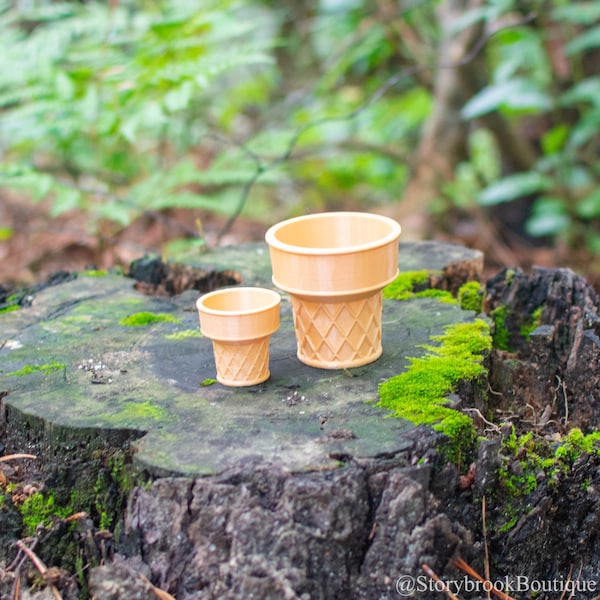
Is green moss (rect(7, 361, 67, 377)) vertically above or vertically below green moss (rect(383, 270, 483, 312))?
above

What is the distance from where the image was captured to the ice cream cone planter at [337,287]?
7.38ft

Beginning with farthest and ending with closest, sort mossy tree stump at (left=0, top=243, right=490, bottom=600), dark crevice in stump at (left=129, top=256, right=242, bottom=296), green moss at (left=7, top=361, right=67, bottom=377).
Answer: dark crevice in stump at (left=129, top=256, right=242, bottom=296) < green moss at (left=7, top=361, right=67, bottom=377) < mossy tree stump at (left=0, top=243, right=490, bottom=600)

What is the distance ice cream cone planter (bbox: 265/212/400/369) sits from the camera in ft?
7.38

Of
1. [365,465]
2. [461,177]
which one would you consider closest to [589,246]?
[461,177]

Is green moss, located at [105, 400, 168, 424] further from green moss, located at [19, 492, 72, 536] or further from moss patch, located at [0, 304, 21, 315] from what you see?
moss patch, located at [0, 304, 21, 315]

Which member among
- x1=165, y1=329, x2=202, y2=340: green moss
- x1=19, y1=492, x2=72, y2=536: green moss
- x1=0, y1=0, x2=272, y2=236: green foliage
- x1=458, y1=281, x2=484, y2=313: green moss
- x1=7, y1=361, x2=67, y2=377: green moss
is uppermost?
x1=0, y1=0, x2=272, y2=236: green foliage

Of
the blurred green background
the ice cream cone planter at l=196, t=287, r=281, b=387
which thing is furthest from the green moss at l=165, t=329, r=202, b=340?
the blurred green background

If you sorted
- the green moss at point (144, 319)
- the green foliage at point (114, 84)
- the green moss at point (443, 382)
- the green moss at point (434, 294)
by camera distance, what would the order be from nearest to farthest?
1. the green moss at point (443, 382)
2. the green moss at point (144, 319)
3. the green moss at point (434, 294)
4. the green foliage at point (114, 84)

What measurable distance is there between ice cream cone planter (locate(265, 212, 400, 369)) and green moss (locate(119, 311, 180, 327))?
619 mm

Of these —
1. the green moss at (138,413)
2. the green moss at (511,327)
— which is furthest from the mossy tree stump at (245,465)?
the green moss at (511,327)

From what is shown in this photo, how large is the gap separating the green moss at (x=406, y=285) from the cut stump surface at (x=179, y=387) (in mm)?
57

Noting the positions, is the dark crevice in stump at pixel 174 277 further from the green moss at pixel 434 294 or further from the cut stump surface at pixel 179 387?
the green moss at pixel 434 294

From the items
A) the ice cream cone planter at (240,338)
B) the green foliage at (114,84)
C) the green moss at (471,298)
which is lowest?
the green moss at (471,298)

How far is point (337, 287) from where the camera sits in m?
2.27
